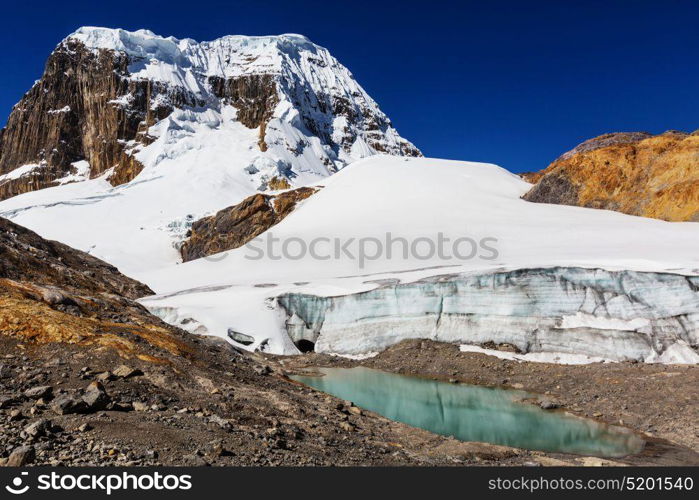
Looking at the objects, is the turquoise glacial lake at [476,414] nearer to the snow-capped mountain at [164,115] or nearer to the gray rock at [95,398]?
the gray rock at [95,398]

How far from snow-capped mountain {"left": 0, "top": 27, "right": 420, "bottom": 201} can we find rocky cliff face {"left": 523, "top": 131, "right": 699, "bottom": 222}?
49234 mm

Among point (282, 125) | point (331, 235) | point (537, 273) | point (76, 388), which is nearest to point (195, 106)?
point (282, 125)

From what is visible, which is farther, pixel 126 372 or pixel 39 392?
pixel 126 372

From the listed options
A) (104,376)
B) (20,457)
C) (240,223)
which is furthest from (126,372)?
(240,223)

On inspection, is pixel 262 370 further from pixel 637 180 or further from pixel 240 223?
pixel 240 223

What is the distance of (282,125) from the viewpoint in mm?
95688

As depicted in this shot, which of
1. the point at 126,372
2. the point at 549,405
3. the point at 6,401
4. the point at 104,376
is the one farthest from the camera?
the point at 549,405

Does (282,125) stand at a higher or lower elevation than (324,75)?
lower

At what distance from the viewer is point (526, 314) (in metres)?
18.7

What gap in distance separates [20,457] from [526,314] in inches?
653

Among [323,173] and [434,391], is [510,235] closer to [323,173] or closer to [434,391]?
[434,391]

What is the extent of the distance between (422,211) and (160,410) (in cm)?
3204

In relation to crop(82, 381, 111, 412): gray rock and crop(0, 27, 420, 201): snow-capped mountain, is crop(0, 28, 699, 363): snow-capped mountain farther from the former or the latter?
crop(82, 381, 111, 412): gray rock

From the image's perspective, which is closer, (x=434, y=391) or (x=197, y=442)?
(x=197, y=442)
